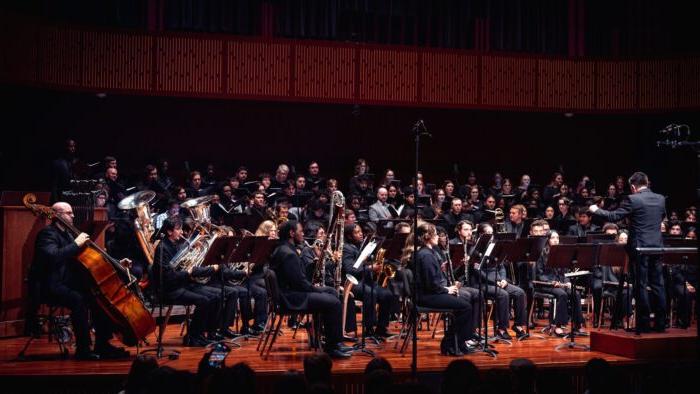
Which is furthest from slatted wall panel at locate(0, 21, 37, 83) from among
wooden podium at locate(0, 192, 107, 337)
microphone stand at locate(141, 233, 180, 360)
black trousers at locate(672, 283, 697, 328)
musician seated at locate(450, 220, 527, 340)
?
black trousers at locate(672, 283, 697, 328)

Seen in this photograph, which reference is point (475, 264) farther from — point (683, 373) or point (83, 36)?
point (83, 36)

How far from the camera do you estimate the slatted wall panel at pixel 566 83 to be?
16.0 m

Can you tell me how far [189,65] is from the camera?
14.2 meters

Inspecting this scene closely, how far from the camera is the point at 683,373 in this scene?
4.17 m

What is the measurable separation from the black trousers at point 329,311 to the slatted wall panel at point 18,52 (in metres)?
7.61

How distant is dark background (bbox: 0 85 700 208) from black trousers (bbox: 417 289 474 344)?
7.77 metres

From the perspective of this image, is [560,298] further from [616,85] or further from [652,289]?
[616,85]

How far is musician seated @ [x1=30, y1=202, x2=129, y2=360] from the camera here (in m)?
7.20

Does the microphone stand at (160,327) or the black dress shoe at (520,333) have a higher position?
the microphone stand at (160,327)

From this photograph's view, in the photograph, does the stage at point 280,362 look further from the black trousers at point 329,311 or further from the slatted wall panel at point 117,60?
the slatted wall panel at point 117,60

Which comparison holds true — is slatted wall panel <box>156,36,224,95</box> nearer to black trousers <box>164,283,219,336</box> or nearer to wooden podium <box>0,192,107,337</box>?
wooden podium <box>0,192,107,337</box>

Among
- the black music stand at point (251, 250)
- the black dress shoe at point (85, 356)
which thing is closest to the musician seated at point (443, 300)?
the black music stand at point (251, 250)

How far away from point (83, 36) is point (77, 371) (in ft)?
28.3

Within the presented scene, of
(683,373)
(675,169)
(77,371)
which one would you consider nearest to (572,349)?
(683,373)
